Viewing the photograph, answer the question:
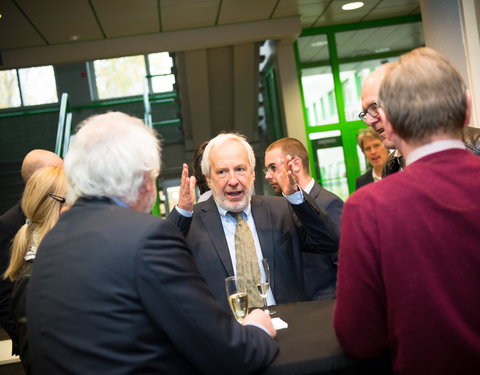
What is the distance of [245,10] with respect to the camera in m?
7.77

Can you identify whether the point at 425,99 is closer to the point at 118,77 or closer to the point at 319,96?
the point at 319,96

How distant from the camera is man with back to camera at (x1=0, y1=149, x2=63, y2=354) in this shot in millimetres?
3127

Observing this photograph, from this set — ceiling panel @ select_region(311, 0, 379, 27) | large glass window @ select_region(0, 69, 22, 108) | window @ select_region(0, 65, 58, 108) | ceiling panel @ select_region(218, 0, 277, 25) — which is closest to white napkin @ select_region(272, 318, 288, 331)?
ceiling panel @ select_region(218, 0, 277, 25)

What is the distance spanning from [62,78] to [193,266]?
45.2ft

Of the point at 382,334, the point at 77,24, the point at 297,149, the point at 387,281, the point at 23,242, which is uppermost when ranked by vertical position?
the point at 77,24

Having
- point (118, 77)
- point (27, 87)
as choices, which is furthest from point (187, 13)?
point (27, 87)

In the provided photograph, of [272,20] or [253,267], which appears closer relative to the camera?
[253,267]

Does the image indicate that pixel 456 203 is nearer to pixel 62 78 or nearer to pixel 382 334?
pixel 382 334

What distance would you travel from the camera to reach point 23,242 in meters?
2.44

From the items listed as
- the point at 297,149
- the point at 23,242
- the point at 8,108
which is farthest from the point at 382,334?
the point at 8,108

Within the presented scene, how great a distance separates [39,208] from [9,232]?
4.04 feet

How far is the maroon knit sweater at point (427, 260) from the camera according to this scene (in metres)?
1.34

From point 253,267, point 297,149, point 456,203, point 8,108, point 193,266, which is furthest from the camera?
point 8,108

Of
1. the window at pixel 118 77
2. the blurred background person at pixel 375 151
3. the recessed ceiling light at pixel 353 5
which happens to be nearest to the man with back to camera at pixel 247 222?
the blurred background person at pixel 375 151
